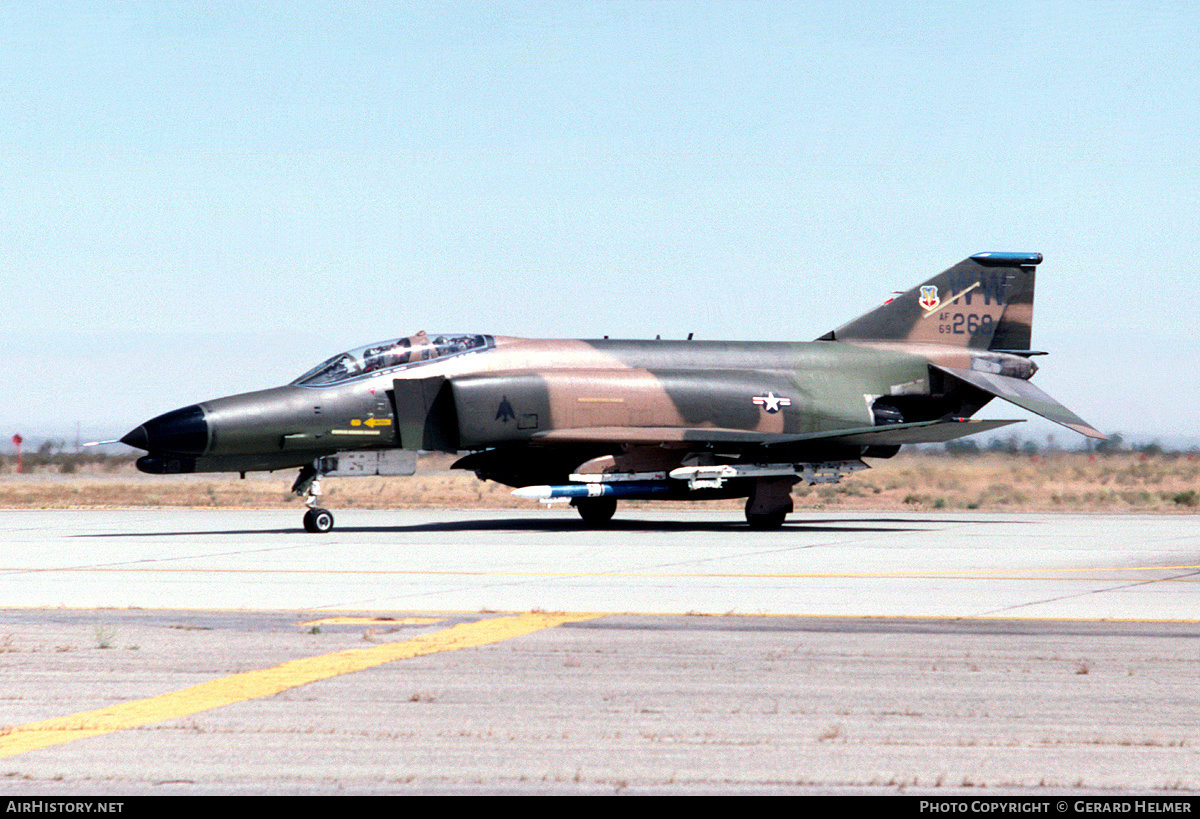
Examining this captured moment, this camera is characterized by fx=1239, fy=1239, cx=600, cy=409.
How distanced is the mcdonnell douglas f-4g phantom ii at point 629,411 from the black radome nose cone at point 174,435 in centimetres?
2

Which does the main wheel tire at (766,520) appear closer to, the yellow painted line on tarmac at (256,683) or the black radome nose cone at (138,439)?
the black radome nose cone at (138,439)

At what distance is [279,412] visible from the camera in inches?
784

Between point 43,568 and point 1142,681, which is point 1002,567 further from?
point 43,568

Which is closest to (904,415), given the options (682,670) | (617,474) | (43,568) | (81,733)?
(617,474)

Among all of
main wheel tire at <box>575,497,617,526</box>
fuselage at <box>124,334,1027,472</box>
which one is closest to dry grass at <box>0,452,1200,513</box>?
fuselage at <box>124,334,1027,472</box>

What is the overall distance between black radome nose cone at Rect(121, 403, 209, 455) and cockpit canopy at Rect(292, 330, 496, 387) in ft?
6.52

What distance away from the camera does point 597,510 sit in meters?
23.4

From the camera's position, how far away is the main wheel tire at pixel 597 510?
76.3 ft

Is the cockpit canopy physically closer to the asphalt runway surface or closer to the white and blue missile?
the white and blue missile

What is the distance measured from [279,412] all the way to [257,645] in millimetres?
11662

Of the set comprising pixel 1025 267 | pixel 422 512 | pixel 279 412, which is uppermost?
pixel 1025 267

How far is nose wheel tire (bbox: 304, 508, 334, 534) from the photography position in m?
20.3

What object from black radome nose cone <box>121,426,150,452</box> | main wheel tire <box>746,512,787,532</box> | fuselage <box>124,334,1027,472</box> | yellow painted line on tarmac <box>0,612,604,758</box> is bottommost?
yellow painted line on tarmac <box>0,612,604,758</box>

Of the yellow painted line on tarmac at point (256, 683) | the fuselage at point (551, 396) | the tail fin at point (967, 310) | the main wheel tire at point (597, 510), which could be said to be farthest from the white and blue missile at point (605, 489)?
the yellow painted line on tarmac at point (256, 683)
